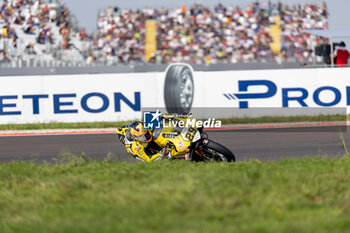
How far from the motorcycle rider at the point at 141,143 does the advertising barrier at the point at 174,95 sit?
8.20 metres

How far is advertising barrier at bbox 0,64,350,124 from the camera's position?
55.4 ft

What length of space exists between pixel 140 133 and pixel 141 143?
21 centimetres

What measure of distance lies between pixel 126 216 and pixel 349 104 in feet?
44.4

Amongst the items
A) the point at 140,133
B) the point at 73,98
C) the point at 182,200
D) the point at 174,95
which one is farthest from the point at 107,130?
the point at 182,200

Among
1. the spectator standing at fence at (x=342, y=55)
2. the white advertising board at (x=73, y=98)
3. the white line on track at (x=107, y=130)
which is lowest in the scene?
the white line on track at (x=107, y=130)

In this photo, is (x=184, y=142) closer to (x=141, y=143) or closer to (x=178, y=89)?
(x=141, y=143)

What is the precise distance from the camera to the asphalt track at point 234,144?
35.9 feet

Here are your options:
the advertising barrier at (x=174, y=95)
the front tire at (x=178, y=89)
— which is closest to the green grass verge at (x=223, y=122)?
the advertising barrier at (x=174, y=95)

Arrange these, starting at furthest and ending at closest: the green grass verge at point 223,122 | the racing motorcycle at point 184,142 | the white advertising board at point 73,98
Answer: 1. the white advertising board at point 73,98
2. the green grass verge at point 223,122
3. the racing motorcycle at point 184,142

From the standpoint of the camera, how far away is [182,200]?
Answer: 5.19 meters

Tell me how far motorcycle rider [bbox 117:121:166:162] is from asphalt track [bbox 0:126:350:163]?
117 cm

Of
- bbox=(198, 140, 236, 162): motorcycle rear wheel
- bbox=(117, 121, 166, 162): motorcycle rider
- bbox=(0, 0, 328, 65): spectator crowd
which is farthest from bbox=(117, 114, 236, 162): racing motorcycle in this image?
bbox=(0, 0, 328, 65): spectator crowd

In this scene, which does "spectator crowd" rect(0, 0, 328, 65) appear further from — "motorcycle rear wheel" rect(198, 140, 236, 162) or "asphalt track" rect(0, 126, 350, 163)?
"motorcycle rear wheel" rect(198, 140, 236, 162)

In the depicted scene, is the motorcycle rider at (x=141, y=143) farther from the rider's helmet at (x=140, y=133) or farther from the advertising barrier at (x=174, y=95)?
the advertising barrier at (x=174, y=95)
